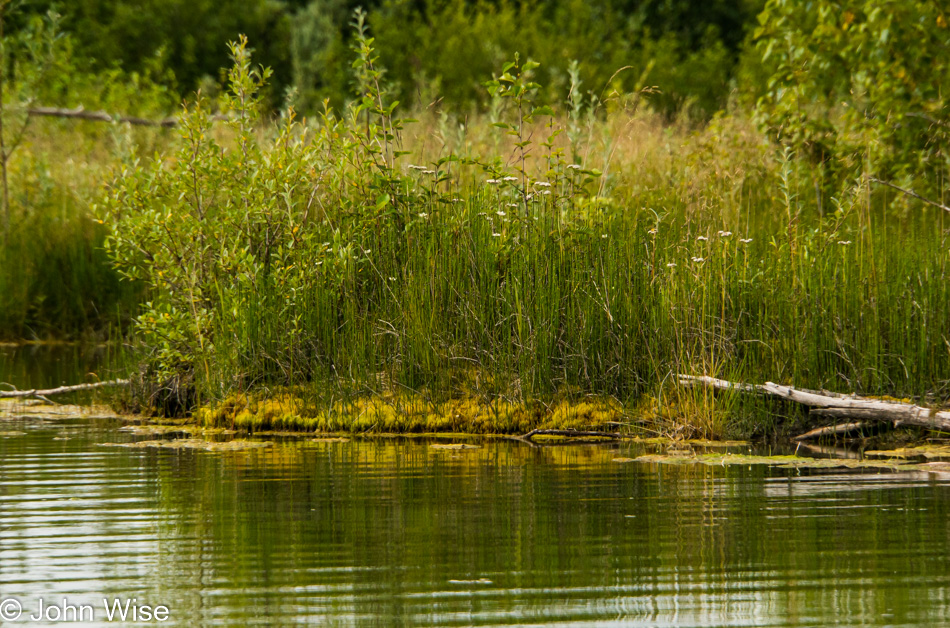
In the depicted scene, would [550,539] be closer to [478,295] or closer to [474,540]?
[474,540]

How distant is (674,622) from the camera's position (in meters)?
3.73

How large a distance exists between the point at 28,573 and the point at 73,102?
20451 mm

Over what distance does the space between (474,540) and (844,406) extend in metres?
2.78

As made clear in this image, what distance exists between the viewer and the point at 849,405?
6.62 m

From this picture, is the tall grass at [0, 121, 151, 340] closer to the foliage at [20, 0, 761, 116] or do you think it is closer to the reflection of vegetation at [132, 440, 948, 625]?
the reflection of vegetation at [132, 440, 948, 625]

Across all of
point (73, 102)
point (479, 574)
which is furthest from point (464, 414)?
point (73, 102)

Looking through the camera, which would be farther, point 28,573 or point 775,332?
point 775,332

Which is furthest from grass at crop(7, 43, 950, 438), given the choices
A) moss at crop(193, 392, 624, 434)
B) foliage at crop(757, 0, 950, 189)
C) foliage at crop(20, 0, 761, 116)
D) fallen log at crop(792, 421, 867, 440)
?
foliage at crop(20, 0, 761, 116)

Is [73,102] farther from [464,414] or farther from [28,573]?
[28,573]

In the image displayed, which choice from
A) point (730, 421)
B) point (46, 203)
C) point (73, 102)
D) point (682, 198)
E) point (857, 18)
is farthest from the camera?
point (73, 102)

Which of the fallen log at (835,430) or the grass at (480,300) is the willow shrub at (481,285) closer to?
the grass at (480,300)

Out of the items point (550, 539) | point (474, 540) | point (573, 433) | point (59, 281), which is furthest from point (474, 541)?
point (59, 281)

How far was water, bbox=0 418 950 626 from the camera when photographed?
12.8 ft

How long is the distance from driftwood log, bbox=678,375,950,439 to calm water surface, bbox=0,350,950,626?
52 centimetres
